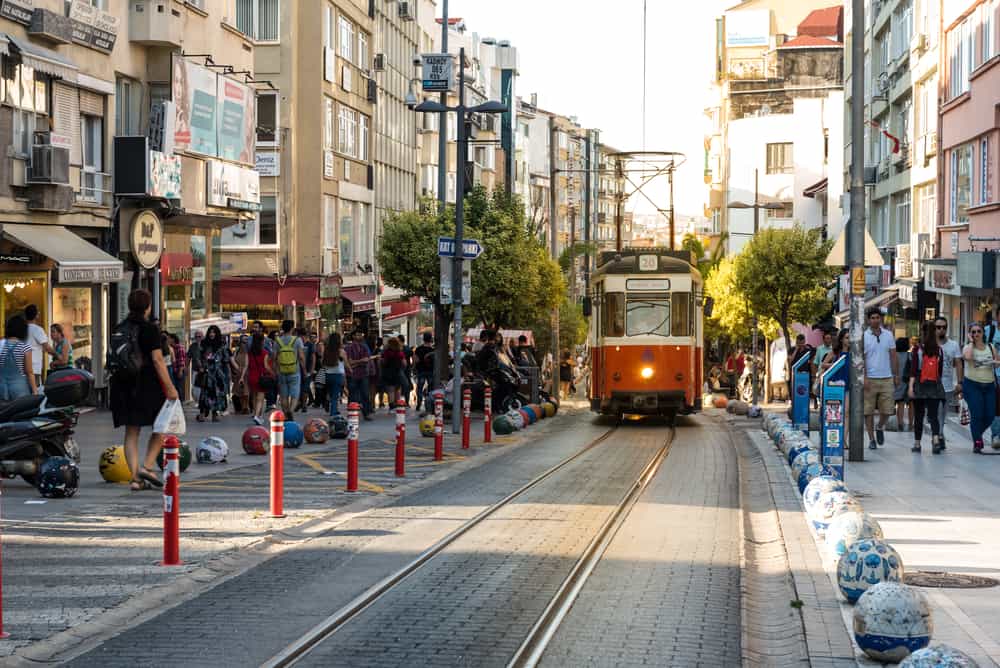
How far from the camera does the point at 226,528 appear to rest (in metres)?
13.2

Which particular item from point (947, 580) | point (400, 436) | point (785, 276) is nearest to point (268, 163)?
point (785, 276)

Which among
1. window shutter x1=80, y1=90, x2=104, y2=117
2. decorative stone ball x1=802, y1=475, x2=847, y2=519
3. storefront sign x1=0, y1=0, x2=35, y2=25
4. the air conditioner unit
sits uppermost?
storefront sign x1=0, y1=0, x2=35, y2=25

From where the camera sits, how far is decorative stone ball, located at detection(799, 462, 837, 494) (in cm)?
1546

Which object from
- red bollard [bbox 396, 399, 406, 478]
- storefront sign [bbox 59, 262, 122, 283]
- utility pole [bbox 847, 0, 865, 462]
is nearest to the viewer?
red bollard [bbox 396, 399, 406, 478]

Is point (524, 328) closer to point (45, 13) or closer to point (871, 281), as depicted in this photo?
point (871, 281)

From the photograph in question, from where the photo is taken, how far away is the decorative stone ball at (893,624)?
25.7 ft

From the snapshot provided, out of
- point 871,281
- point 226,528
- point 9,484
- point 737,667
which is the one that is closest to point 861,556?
point 737,667

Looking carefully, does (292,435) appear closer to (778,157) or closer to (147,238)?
(147,238)

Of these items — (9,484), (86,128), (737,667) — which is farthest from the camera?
(86,128)

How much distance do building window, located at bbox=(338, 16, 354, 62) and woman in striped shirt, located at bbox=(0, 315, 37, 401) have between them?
3454 centimetres

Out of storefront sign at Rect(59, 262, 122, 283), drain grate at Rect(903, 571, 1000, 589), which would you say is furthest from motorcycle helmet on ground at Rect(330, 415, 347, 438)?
drain grate at Rect(903, 571, 1000, 589)

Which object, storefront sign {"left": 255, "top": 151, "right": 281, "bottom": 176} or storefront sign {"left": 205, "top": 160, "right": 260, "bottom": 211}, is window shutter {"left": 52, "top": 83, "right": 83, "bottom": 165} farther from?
storefront sign {"left": 255, "top": 151, "right": 281, "bottom": 176}

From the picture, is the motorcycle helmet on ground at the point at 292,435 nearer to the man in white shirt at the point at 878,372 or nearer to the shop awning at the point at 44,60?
the man in white shirt at the point at 878,372

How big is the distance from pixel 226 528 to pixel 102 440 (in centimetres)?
1023
